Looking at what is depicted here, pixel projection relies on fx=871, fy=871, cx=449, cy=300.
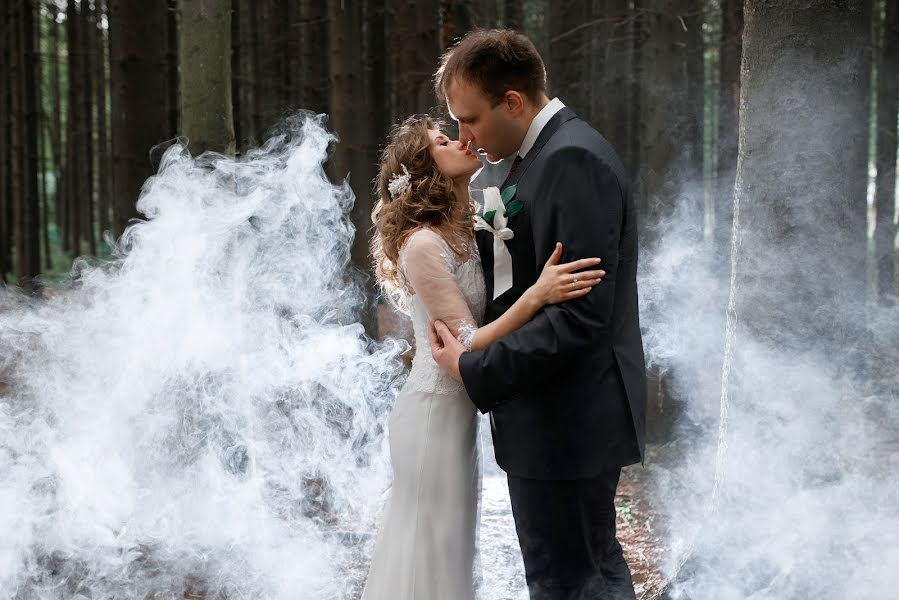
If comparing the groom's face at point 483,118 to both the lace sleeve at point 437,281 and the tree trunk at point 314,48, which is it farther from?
the tree trunk at point 314,48

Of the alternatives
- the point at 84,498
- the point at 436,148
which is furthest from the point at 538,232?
the point at 84,498

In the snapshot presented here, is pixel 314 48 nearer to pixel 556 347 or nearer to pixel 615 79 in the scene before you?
pixel 615 79

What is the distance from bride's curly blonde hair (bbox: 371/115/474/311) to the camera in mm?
3012

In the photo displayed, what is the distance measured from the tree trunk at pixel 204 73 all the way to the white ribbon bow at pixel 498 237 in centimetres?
295

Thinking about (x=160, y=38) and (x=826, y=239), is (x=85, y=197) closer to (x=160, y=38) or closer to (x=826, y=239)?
(x=160, y=38)

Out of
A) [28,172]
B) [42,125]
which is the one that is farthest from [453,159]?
[42,125]

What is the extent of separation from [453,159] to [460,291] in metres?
0.50

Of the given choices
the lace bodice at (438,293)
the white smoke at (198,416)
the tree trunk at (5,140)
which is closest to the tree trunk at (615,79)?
the white smoke at (198,416)

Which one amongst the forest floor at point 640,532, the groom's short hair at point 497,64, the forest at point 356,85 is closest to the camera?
the groom's short hair at point 497,64

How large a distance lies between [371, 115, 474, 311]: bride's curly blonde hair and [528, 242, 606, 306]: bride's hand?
24.6 inches

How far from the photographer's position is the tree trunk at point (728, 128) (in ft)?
28.6

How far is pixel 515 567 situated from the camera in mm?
4719

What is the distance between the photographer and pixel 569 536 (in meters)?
2.60

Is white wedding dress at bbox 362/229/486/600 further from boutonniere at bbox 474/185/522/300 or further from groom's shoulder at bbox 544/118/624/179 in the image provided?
groom's shoulder at bbox 544/118/624/179
